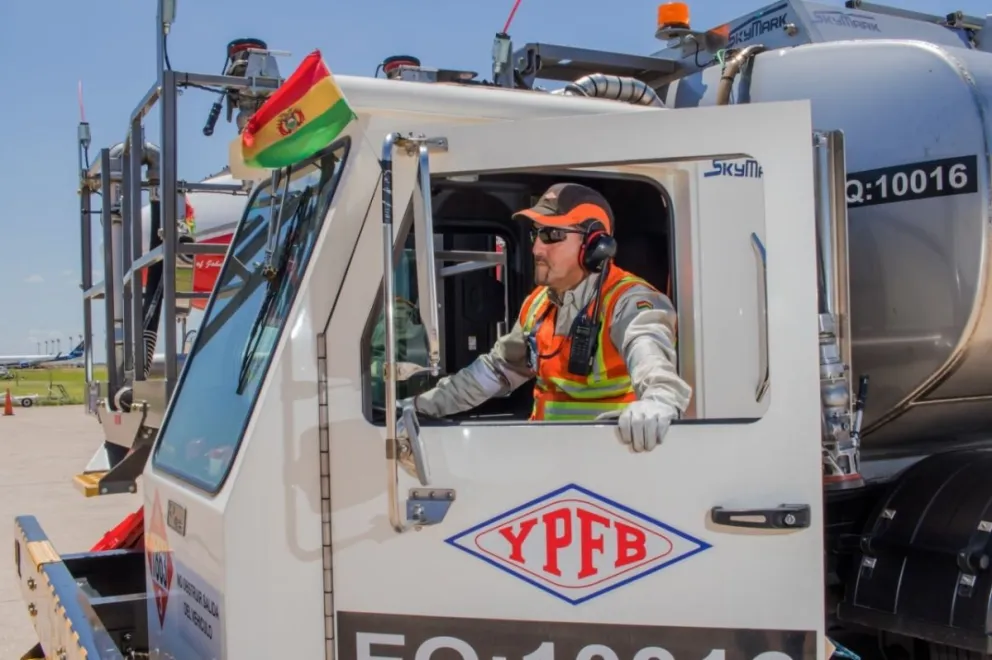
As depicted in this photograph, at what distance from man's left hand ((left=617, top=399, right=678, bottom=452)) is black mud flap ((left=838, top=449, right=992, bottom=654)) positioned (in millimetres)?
789

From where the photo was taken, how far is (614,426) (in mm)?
2088

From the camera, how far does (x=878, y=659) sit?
273cm

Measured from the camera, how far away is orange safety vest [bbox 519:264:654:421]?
7.77 ft

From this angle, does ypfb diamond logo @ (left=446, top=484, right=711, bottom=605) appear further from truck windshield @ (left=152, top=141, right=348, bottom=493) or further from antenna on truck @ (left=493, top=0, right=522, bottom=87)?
antenna on truck @ (left=493, top=0, right=522, bottom=87)

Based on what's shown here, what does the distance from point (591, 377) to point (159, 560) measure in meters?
1.25

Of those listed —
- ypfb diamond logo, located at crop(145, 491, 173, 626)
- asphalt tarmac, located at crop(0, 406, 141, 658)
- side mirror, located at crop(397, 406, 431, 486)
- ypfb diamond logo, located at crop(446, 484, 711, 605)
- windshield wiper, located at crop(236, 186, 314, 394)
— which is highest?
windshield wiper, located at crop(236, 186, 314, 394)

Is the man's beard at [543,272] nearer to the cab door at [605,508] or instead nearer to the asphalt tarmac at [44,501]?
the cab door at [605,508]

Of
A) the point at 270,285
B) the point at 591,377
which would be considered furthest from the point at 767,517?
the point at 270,285

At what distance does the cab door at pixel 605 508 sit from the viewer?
2076 millimetres

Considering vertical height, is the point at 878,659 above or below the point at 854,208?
below

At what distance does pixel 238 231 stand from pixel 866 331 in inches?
68.0

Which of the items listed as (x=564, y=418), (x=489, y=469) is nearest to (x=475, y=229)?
(x=564, y=418)

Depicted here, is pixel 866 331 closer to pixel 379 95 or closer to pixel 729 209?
pixel 729 209

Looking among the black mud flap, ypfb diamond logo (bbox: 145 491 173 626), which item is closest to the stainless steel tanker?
the black mud flap
